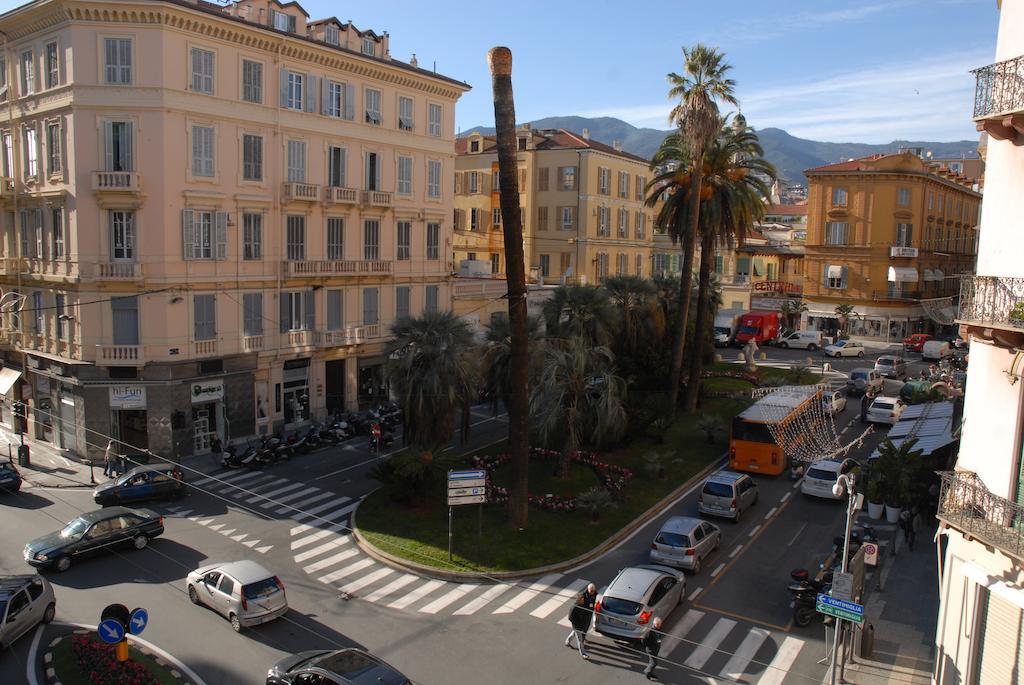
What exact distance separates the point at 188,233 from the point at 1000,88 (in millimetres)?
31348

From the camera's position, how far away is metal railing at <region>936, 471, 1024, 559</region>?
12.5 m

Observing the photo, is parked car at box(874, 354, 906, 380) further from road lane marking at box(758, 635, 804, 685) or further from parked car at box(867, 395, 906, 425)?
road lane marking at box(758, 635, 804, 685)

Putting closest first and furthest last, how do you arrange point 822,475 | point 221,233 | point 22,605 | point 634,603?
point 22,605 < point 634,603 < point 822,475 < point 221,233

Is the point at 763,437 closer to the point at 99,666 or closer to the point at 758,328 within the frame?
the point at 99,666

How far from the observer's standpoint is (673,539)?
74.8ft

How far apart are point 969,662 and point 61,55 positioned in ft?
125

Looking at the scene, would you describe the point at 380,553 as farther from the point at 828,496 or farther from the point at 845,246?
A: the point at 845,246

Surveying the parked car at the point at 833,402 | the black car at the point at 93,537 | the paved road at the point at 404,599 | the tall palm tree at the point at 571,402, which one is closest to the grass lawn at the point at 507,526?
the paved road at the point at 404,599

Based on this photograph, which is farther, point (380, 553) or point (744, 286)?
point (744, 286)

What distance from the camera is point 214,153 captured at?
116 ft

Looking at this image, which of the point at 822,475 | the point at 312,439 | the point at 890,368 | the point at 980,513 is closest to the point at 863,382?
the point at 890,368

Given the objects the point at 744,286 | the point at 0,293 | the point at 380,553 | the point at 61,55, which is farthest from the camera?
the point at 744,286

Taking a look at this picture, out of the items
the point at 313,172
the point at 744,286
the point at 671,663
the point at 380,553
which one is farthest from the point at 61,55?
the point at 744,286

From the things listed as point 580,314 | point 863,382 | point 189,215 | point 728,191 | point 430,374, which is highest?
point 728,191
